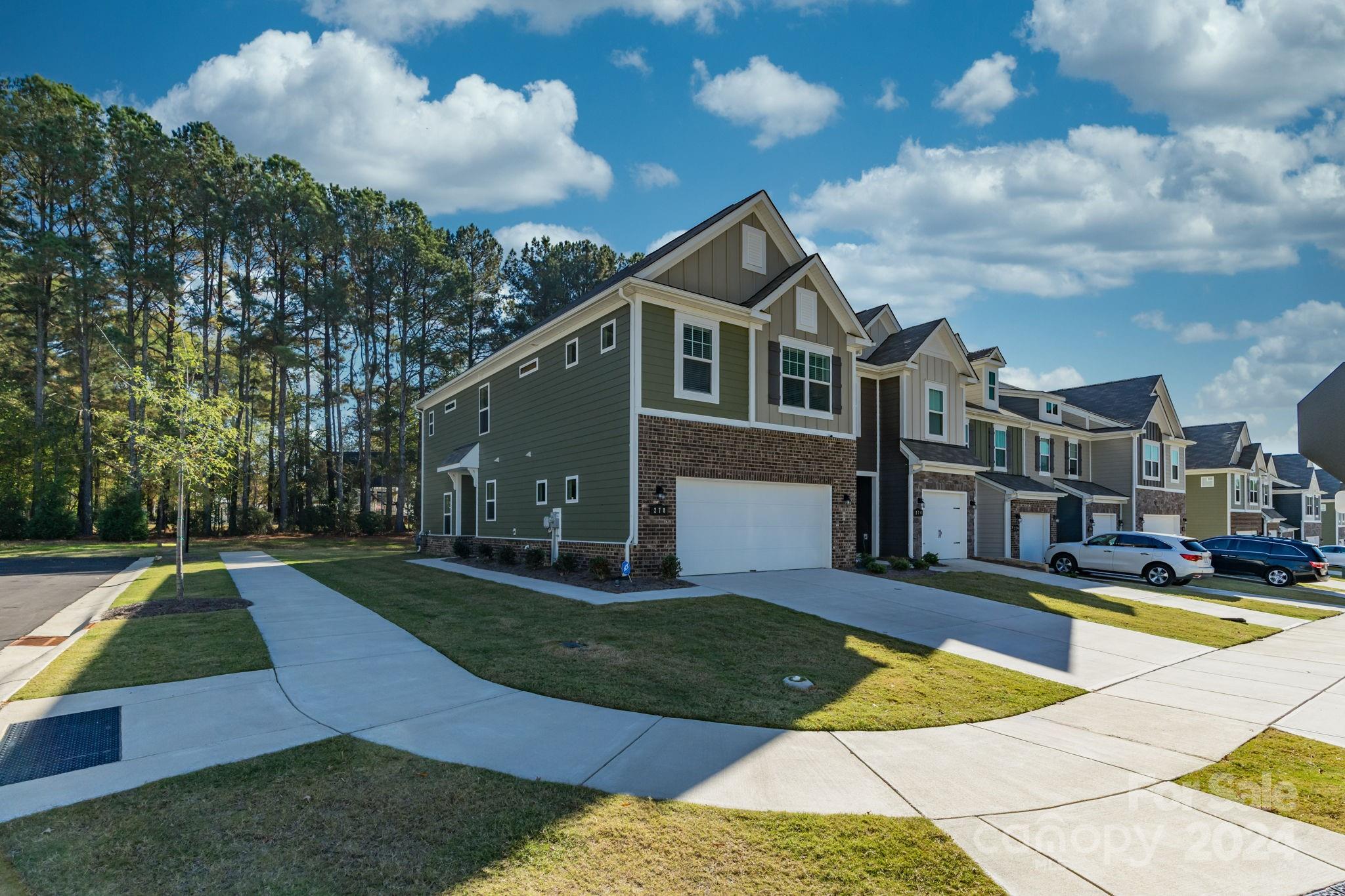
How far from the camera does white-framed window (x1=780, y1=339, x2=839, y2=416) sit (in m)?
16.4

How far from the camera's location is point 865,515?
2150cm

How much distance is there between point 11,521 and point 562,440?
28266 millimetres

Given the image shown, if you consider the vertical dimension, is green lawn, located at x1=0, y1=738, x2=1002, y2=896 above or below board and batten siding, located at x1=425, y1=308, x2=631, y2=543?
below

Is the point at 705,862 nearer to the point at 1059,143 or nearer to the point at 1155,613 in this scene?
the point at 1155,613

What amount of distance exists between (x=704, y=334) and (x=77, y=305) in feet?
100

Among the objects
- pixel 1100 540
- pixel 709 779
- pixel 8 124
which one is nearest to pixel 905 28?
pixel 709 779

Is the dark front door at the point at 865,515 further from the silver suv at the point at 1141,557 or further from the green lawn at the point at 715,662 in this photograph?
the green lawn at the point at 715,662

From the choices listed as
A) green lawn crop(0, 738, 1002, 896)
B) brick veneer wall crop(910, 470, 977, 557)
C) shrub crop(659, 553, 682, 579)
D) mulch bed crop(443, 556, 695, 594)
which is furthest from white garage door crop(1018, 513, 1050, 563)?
green lawn crop(0, 738, 1002, 896)

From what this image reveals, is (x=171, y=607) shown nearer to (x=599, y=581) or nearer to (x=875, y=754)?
(x=599, y=581)

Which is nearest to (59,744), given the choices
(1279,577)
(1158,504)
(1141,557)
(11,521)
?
(1141,557)

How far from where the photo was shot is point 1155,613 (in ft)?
43.0

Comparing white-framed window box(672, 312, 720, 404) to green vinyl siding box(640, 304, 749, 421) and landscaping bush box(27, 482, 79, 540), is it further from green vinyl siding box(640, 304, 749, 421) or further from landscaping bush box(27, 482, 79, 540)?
landscaping bush box(27, 482, 79, 540)

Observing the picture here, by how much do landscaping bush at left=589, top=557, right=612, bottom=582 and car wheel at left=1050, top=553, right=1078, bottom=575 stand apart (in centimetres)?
1494

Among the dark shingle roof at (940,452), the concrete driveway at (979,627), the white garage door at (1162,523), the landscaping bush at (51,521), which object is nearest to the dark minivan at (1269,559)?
the dark shingle roof at (940,452)
